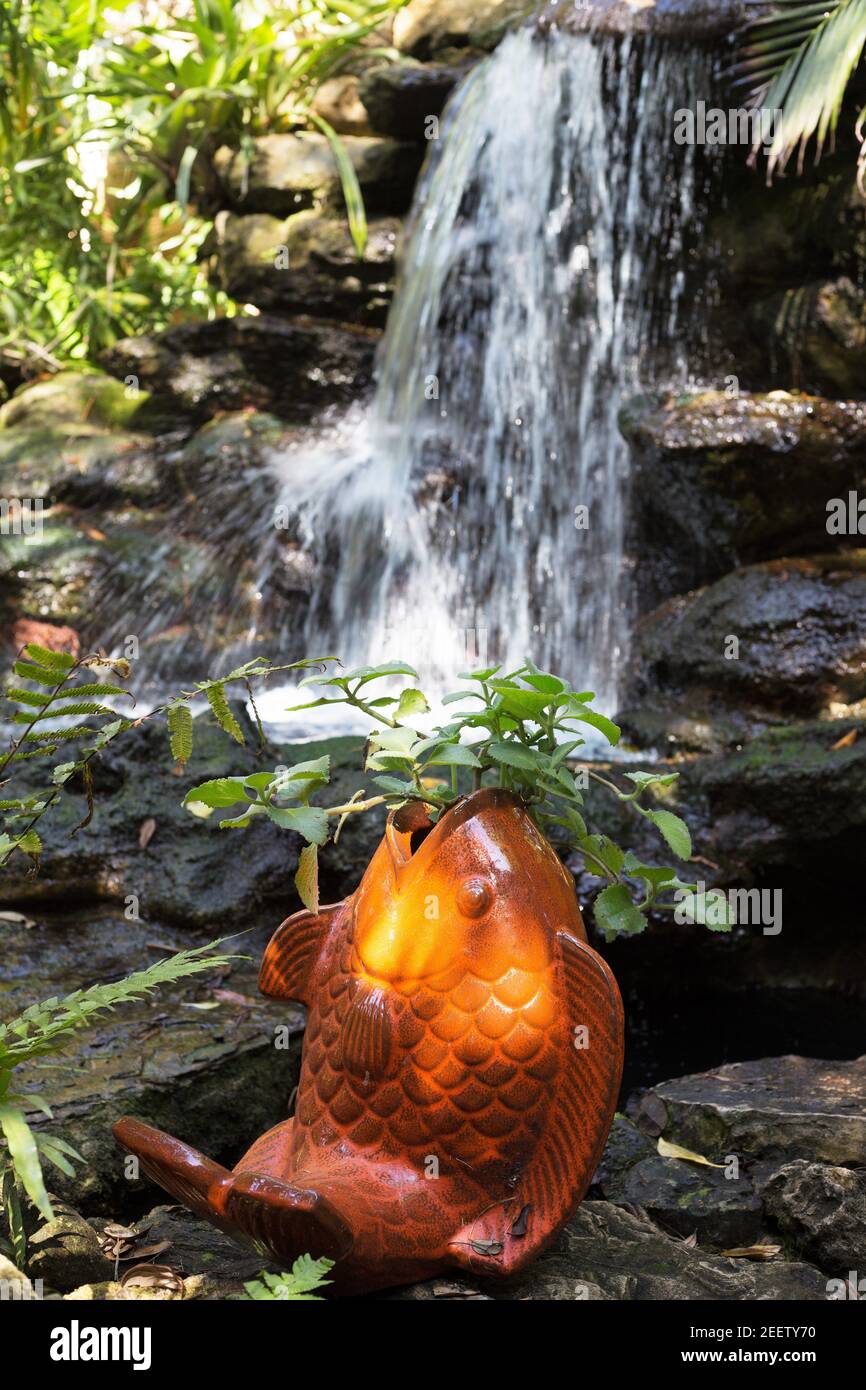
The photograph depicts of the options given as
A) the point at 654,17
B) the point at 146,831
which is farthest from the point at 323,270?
the point at 146,831

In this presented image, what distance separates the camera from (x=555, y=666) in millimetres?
6406

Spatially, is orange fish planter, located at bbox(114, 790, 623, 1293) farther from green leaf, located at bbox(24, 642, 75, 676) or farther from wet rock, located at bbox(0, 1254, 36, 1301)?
green leaf, located at bbox(24, 642, 75, 676)

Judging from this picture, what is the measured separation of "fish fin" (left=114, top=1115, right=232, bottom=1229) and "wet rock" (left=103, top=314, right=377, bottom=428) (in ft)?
24.0

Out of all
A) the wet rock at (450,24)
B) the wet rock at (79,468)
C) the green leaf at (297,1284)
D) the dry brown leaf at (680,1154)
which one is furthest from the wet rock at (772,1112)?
the wet rock at (450,24)

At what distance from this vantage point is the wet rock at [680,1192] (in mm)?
2199

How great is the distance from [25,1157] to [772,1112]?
1758mm

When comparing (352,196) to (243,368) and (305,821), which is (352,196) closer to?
(243,368)

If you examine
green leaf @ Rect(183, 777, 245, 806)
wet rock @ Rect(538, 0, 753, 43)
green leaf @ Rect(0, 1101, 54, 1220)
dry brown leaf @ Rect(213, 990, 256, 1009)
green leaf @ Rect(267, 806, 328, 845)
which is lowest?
dry brown leaf @ Rect(213, 990, 256, 1009)

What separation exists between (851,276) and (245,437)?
3.87 meters

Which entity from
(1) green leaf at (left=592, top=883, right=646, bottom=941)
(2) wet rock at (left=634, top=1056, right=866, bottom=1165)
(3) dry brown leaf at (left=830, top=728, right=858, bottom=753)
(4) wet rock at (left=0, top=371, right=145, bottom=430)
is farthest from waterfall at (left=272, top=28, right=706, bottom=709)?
(1) green leaf at (left=592, top=883, right=646, bottom=941)

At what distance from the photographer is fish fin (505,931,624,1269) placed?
1.58 m

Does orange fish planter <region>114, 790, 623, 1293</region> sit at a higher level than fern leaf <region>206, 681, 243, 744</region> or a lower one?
lower
